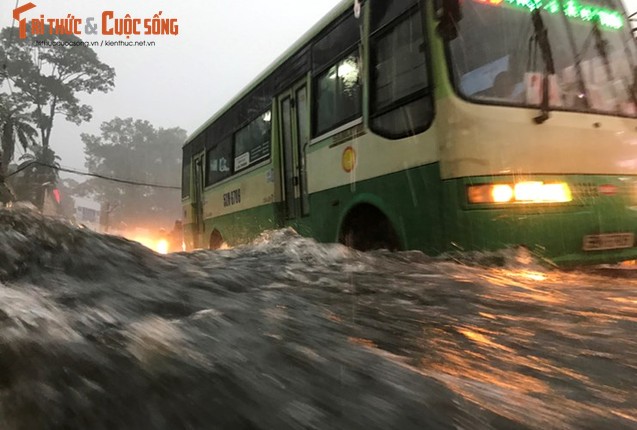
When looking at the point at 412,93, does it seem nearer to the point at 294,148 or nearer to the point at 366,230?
the point at 366,230

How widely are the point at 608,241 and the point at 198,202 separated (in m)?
8.69

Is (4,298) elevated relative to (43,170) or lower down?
lower down

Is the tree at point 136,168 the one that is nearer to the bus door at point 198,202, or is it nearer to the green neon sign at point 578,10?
the bus door at point 198,202

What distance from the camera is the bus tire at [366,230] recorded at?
4.98 meters

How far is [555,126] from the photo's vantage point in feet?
13.9

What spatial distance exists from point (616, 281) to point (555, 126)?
136 centimetres

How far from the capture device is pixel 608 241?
4398 mm

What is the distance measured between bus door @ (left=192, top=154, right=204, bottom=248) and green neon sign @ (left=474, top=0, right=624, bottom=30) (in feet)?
25.9

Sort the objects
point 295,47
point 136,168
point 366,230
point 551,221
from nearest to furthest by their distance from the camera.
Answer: point 551,221
point 366,230
point 295,47
point 136,168

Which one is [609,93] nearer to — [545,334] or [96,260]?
[545,334]

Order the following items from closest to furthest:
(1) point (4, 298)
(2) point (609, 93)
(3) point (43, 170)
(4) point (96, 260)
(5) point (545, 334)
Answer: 1. (1) point (4, 298)
2. (5) point (545, 334)
3. (4) point (96, 260)
4. (2) point (609, 93)
5. (3) point (43, 170)

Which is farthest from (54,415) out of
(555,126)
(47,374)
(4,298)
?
(555,126)

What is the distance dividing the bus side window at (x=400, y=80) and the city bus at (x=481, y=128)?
0.01 m

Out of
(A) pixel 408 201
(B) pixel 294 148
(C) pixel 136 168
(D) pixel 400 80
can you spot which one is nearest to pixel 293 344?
(A) pixel 408 201
